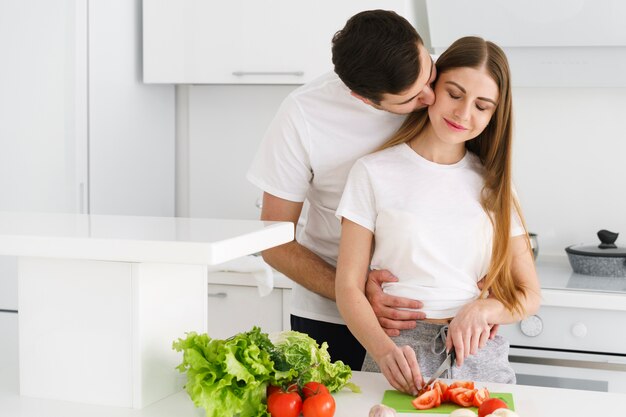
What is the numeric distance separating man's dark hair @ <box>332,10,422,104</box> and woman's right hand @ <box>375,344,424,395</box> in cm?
46

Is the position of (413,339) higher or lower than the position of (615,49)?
lower

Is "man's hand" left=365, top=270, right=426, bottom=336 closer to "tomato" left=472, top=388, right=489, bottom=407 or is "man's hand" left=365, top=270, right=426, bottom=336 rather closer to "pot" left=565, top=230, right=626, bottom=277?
"tomato" left=472, top=388, right=489, bottom=407

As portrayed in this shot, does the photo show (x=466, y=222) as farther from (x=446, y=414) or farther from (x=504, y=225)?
(x=446, y=414)

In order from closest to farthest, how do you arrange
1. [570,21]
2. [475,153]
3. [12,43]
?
[475,153] → [570,21] → [12,43]

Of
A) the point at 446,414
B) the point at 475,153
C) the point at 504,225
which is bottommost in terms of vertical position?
the point at 446,414

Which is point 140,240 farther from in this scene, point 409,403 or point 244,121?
point 244,121

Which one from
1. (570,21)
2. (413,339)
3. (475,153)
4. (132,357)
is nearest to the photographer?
(132,357)

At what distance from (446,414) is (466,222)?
0.47 m

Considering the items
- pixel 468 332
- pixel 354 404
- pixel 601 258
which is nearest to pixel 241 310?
pixel 601 258

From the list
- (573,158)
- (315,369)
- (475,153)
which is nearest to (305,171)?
(475,153)

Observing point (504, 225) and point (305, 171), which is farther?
point (305, 171)

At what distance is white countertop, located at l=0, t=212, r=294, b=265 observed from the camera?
1206 millimetres

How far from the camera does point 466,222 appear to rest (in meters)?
1.72

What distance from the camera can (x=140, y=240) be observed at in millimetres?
1230
